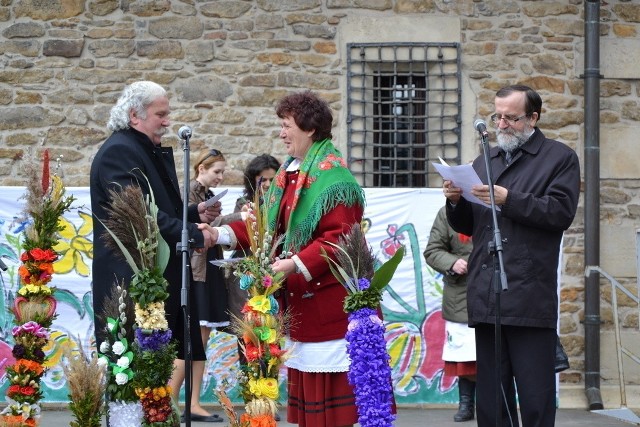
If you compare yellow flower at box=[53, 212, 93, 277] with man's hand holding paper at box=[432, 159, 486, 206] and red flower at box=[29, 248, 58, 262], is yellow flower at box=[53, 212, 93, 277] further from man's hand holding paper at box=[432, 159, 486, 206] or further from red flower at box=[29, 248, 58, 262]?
man's hand holding paper at box=[432, 159, 486, 206]

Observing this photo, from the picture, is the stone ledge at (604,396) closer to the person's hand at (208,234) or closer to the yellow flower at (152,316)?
the person's hand at (208,234)

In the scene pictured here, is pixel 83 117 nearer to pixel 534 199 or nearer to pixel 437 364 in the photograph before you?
pixel 437 364

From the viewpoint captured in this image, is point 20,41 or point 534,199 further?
point 20,41

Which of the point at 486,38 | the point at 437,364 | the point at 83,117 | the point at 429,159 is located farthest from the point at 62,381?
the point at 486,38

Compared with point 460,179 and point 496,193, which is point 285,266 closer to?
point 460,179

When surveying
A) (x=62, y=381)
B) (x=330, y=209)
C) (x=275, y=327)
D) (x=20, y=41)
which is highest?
(x=20, y=41)

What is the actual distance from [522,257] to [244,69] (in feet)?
15.2

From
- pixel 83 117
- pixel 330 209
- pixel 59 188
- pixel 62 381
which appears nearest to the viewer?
pixel 330 209

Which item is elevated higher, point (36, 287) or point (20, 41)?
point (20, 41)

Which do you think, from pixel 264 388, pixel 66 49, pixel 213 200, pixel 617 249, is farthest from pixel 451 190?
pixel 66 49

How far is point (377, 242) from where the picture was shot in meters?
8.27

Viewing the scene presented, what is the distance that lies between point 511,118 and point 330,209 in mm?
923

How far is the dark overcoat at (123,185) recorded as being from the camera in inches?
195

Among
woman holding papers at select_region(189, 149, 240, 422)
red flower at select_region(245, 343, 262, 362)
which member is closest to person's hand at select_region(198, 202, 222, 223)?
red flower at select_region(245, 343, 262, 362)
